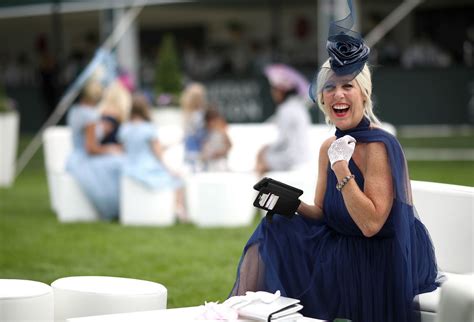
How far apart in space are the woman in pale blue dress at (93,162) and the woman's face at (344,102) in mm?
6486

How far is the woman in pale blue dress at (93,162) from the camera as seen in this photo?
1105 cm

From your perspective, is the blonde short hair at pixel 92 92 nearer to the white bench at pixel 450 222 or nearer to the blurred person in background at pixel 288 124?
the blurred person in background at pixel 288 124

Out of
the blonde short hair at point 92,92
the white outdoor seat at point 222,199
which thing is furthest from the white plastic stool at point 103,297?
the blonde short hair at point 92,92

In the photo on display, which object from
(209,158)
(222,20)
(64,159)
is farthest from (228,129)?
(222,20)

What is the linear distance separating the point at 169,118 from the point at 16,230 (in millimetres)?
4852

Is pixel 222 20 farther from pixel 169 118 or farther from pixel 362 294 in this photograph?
pixel 362 294

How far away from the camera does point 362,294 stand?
185 inches

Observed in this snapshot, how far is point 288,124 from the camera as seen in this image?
448 inches

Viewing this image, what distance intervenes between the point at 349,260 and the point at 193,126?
7389 millimetres

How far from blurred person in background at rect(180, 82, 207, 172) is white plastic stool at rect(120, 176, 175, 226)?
1.02 m

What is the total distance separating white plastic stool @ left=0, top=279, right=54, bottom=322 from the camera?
14.5 ft

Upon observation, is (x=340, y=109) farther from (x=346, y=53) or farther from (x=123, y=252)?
(x=123, y=252)

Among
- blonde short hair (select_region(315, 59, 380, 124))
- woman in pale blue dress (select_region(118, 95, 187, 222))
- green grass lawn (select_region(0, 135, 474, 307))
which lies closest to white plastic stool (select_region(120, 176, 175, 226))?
woman in pale blue dress (select_region(118, 95, 187, 222))

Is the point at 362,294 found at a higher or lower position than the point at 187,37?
lower
